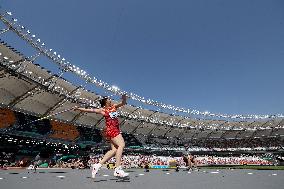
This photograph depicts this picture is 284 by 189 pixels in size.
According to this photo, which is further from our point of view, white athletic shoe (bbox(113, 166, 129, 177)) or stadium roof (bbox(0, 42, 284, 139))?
stadium roof (bbox(0, 42, 284, 139))

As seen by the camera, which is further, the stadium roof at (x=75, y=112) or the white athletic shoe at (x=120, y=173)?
the stadium roof at (x=75, y=112)

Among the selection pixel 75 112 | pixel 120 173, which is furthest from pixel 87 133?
pixel 120 173

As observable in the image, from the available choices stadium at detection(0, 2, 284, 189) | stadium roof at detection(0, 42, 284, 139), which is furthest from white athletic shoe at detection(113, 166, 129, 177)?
stadium roof at detection(0, 42, 284, 139)

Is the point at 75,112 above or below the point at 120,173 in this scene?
above

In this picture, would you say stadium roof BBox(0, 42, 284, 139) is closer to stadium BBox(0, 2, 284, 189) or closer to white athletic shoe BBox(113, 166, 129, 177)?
stadium BBox(0, 2, 284, 189)

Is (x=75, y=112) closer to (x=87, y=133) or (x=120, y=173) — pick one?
(x=87, y=133)

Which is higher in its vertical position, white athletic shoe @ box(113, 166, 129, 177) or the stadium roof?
the stadium roof

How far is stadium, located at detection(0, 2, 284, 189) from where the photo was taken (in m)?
31.0

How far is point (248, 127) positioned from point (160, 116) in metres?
20.5

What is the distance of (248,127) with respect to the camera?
65.2 m

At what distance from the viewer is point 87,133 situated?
1842 inches

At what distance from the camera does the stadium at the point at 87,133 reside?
3100cm

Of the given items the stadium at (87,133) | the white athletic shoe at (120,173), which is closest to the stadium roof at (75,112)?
the stadium at (87,133)

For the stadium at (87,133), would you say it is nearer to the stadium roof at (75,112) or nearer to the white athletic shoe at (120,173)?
the stadium roof at (75,112)
